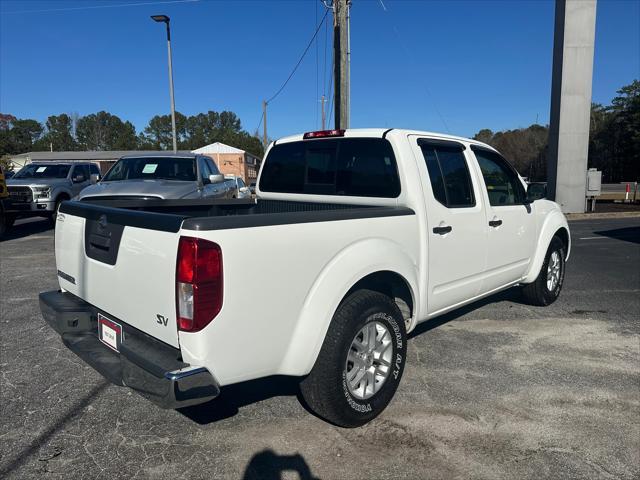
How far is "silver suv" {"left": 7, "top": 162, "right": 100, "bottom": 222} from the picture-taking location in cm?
1274

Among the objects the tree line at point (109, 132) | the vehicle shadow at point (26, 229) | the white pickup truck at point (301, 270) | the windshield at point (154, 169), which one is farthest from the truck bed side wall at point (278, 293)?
the tree line at point (109, 132)

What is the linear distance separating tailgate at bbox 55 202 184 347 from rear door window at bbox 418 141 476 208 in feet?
7.03

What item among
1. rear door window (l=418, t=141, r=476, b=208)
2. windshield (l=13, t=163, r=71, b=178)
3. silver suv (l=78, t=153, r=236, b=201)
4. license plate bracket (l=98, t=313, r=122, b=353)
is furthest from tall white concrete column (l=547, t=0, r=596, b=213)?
license plate bracket (l=98, t=313, r=122, b=353)

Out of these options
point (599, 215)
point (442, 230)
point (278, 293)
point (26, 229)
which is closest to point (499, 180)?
point (442, 230)

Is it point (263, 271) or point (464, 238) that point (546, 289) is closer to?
point (464, 238)

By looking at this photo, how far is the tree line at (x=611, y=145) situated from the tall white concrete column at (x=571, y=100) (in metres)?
35.2

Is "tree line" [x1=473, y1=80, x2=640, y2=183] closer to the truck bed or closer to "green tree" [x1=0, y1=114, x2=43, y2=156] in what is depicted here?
the truck bed

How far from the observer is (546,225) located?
17.8 ft

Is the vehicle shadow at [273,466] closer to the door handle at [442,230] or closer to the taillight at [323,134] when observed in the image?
the door handle at [442,230]

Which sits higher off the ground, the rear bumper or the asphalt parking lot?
the rear bumper

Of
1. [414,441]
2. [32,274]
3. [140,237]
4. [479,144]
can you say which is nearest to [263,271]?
[140,237]

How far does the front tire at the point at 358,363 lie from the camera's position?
2.86m

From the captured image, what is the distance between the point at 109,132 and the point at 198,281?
448 ft

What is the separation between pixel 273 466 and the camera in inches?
107
